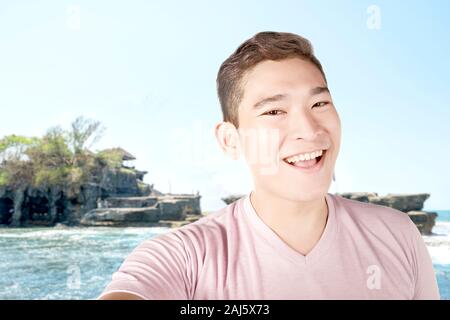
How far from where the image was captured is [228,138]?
756mm

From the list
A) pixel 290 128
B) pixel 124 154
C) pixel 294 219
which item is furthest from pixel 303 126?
pixel 124 154

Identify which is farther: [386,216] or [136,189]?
[136,189]

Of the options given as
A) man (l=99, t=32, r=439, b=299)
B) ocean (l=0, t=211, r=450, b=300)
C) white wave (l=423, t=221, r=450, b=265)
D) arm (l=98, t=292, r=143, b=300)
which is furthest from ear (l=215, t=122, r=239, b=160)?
white wave (l=423, t=221, r=450, b=265)

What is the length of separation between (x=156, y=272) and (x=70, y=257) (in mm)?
8360

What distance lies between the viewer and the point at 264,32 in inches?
29.0

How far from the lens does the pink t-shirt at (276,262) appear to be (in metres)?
0.62

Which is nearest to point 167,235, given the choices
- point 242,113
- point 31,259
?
point 242,113

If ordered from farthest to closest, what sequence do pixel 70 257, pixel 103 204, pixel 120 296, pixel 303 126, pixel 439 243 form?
pixel 103 204
pixel 70 257
pixel 439 243
pixel 303 126
pixel 120 296

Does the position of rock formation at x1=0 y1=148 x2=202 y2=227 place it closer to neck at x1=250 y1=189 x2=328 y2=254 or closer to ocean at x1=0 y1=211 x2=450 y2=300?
ocean at x1=0 y1=211 x2=450 y2=300

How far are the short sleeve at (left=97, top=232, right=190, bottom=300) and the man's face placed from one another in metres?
0.16

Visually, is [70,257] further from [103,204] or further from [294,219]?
[294,219]

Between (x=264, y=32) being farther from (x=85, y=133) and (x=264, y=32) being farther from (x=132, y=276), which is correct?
(x=85, y=133)

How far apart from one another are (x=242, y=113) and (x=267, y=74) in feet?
0.22

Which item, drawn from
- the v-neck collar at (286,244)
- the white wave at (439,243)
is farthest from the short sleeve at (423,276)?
the white wave at (439,243)
